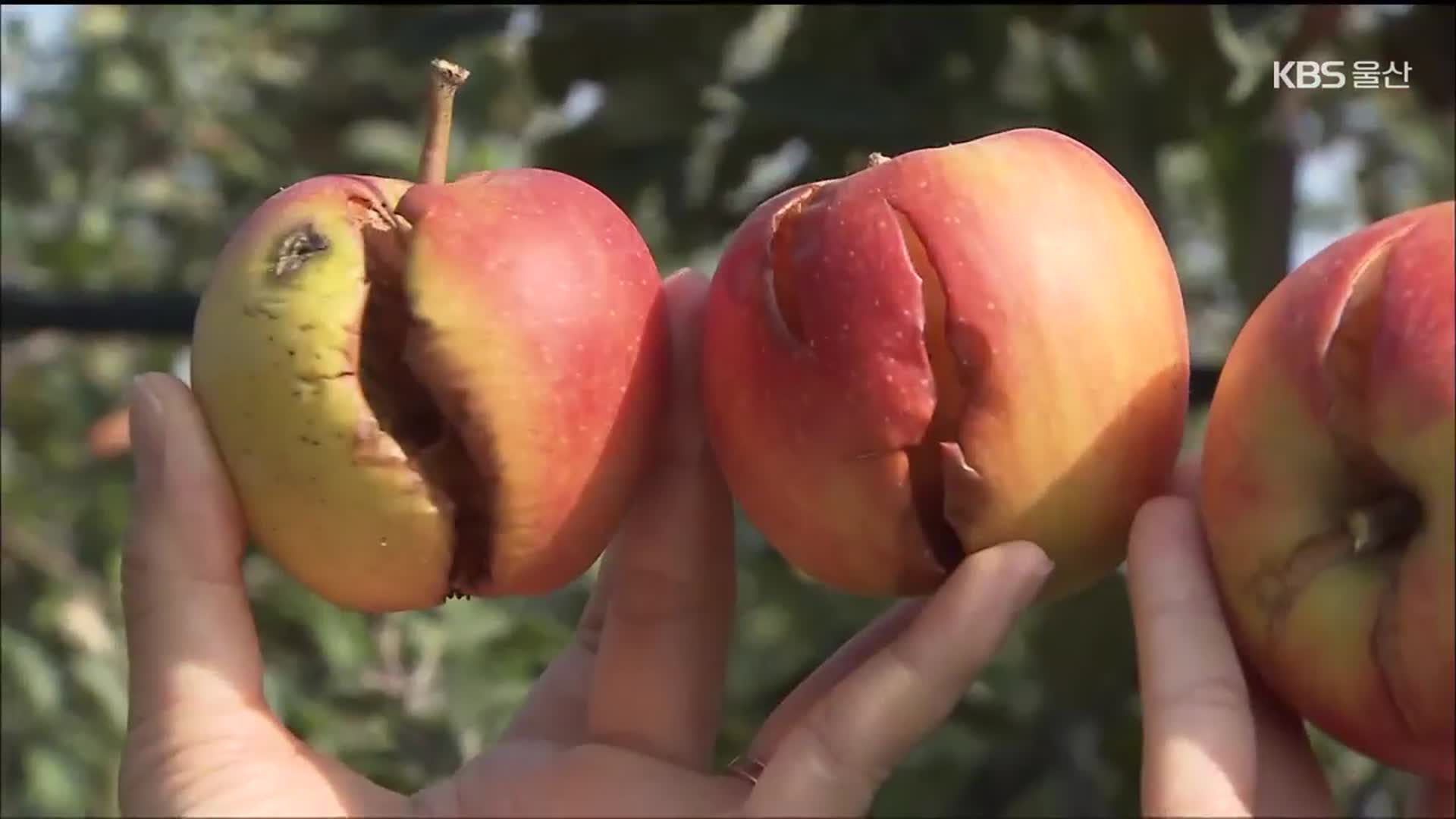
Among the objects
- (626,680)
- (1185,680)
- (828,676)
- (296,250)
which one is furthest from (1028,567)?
(296,250)

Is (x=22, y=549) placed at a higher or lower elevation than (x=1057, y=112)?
lower

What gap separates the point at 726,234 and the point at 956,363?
0.82m

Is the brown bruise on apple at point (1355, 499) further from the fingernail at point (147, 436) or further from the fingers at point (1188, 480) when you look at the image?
the fingernail at point (147, 436)

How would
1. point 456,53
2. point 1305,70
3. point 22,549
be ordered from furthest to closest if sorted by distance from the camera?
1. point 456,53
2. point 22,549
3. point 1305,70

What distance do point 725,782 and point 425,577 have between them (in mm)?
215

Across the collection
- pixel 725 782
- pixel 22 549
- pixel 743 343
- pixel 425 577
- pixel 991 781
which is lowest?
pixel 22 549

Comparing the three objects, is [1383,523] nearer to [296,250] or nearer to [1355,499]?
[1355,499]

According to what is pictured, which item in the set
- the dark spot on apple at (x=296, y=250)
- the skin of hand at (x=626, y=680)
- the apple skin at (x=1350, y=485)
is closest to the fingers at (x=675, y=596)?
the skin of hand at (x=626, y=680)

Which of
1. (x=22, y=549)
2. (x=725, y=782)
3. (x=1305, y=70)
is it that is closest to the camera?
(x=725, y=782)

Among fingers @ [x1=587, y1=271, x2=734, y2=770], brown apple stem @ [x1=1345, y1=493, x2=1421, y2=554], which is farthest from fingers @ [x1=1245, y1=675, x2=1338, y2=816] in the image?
fingers @ [x1=587, y1=271, x2=734, y2=770]

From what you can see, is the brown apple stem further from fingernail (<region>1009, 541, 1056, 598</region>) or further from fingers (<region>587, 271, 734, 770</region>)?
fingers (<region>587, 271, 734, 770</region>)

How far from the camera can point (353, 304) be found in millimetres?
762

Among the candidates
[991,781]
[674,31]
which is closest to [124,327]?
[674,31]

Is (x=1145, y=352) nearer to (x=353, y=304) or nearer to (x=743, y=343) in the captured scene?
(x=743, y=343)
